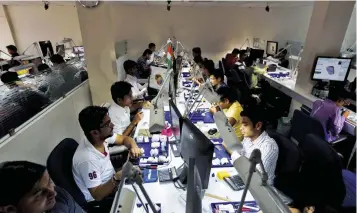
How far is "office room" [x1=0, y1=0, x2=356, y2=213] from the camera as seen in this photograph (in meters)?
0.93

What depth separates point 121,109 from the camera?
2.50 metres

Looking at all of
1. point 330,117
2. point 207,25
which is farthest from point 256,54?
point 330,117

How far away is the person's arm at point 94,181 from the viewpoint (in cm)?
149

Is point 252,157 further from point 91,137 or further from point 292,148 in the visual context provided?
point 91,137

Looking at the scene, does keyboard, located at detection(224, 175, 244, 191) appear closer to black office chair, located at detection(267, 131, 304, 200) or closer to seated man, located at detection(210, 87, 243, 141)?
black office chair, located at detection(267, 131, 304, 200)

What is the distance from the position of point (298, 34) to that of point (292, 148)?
712 cm

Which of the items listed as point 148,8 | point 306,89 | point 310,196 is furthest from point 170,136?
point 148,8

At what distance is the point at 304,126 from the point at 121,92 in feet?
6.55

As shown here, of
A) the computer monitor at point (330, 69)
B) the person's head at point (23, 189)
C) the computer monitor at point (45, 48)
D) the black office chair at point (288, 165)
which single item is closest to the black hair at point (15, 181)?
the person's head at point (23, 189)

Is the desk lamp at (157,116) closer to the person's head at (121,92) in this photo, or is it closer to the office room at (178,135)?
the office room at (178,135)

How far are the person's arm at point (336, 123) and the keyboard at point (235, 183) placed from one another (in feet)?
5.12

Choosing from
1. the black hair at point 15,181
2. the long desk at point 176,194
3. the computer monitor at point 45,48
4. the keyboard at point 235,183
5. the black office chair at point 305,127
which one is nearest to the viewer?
the black hair at point 15,181

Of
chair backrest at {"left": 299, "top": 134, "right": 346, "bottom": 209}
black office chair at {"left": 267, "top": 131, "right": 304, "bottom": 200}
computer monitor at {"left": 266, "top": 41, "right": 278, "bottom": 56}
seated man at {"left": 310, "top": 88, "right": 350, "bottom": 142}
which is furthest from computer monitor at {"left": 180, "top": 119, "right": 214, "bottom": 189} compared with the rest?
computer monitor at {"left": 266, "top": 41, "right": 278, "bottom": 56}

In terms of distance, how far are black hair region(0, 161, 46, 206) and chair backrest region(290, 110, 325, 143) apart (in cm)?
226
